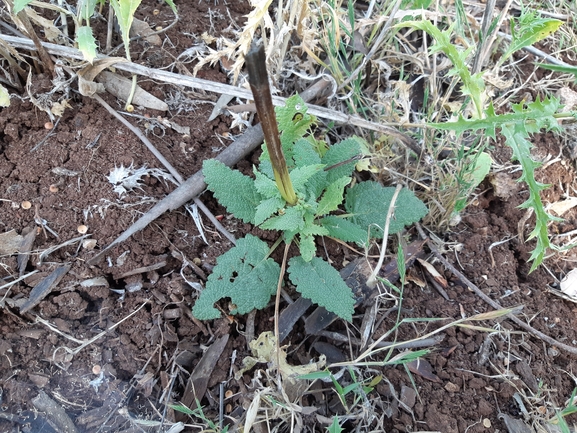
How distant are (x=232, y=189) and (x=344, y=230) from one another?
1.39 ft

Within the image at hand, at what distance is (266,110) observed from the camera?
114 cm

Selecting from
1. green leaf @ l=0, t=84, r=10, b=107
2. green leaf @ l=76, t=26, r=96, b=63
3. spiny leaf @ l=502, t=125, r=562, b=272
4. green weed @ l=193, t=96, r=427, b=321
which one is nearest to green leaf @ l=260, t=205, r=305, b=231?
green weed @ l=193, t=96, r=427, b=321

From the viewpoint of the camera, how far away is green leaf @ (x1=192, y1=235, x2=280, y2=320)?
1.57 m

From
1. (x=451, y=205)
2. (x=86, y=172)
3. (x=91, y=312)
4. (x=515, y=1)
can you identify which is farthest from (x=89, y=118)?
(x=515, y=1)

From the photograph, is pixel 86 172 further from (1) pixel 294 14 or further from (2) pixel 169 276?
(1) pixel 294 14

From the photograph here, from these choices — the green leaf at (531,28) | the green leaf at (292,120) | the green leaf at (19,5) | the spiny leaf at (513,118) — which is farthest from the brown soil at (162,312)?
the green leaf at (531,28)

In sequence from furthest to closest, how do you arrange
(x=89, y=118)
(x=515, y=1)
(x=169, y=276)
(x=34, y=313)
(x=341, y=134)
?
(x=515, y=1)
(x=341, y=134)
(x=89, y=118)
(x=169, y=276)
(x=34, y=313)

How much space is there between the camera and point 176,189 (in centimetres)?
173

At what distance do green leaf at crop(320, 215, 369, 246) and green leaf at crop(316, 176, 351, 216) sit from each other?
6cm

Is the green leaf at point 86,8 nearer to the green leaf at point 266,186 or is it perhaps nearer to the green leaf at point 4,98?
the green leaf at point 4,98

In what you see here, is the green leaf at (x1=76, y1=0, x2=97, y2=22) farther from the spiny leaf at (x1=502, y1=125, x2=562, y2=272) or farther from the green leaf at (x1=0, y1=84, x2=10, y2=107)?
the spiny leaf at (x1=502, y1=125, x2=562, y2=272)

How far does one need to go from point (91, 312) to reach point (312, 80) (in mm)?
1272

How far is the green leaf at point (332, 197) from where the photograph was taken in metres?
1.63

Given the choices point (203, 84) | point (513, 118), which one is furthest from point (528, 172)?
point (203, 84)
